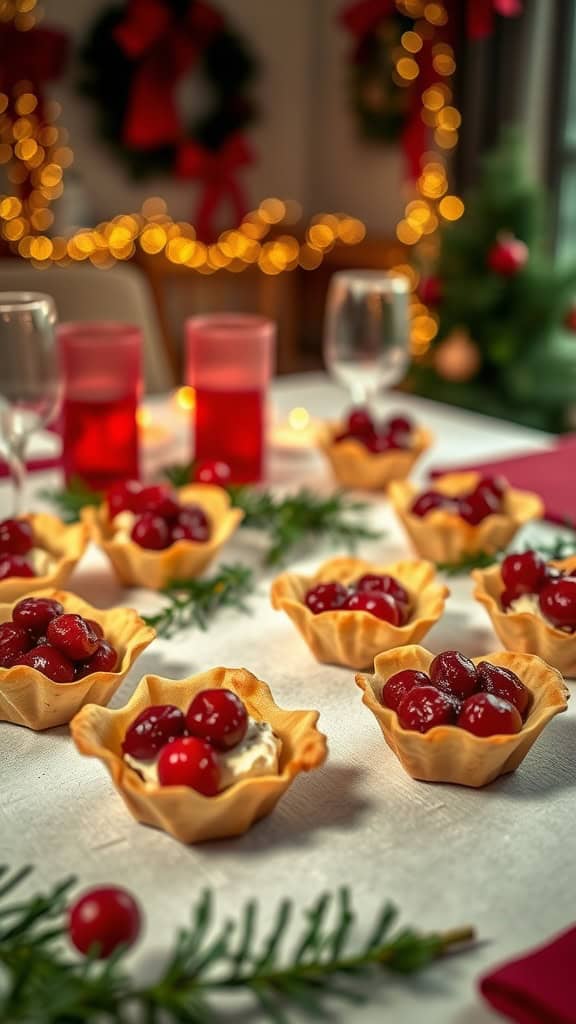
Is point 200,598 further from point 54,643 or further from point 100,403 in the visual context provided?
point 100,403

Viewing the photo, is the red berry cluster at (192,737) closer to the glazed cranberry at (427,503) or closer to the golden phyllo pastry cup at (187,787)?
the golden phyllo pastry cup at (187,787)

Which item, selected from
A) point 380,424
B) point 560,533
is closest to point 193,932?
point 560,533

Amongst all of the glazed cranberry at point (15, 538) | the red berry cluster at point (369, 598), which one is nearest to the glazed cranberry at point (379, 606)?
the red berry cluster at point (369, 598)

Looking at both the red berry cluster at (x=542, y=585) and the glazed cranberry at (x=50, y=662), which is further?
the red berry cluster at (x=542, y=585)

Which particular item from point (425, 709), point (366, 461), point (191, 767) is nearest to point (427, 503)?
point (366, 461)

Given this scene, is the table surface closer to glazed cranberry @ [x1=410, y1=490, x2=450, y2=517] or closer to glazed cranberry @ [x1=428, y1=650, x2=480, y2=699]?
glazed cranberry @ [x1=428, y1=650, x2=480, y2=699]

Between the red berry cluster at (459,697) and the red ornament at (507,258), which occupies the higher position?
the red ornament at (507,258)

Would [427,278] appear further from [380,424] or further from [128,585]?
[128,585]
